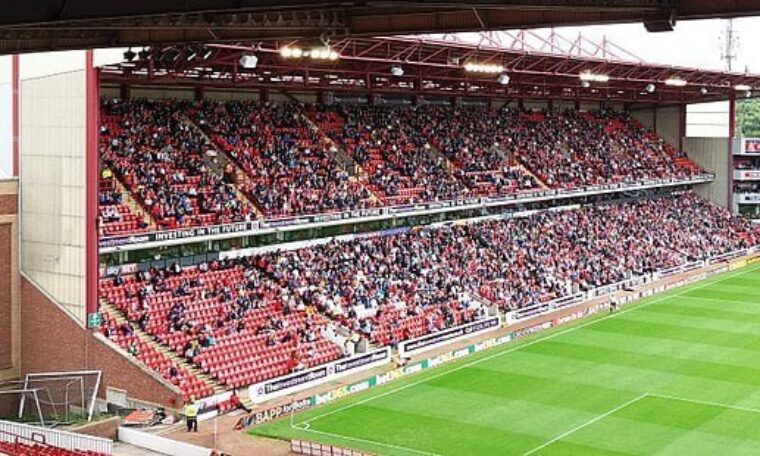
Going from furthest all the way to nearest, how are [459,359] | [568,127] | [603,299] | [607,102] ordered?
[607,102] → [568,127] → [603,299] → [459,359]

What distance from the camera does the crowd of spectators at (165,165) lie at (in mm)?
35531

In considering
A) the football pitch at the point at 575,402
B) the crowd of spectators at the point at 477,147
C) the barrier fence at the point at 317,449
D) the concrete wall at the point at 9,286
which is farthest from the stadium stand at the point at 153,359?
the crowd of spectators at the point at 477,147

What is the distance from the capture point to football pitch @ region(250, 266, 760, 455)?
27062 mm

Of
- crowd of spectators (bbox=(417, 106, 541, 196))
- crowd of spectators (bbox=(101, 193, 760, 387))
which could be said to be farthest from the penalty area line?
crowd of spectators (bbox=(417, 106, 541, 196))

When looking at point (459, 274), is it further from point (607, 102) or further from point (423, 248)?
point (607, 102)

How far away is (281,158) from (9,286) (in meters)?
14.8

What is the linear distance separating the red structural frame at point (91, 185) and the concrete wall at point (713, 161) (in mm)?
57688

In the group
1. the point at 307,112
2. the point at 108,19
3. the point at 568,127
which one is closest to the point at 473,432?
the point at 108,19

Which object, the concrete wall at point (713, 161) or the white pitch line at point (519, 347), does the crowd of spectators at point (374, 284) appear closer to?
the white pitch line at point (519, 347)

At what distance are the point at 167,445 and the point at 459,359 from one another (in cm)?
1386

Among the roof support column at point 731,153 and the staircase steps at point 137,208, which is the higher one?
the roof support column at point 731,153

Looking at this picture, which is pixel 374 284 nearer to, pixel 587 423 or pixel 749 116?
pixel 587 423

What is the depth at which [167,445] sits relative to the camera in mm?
26406

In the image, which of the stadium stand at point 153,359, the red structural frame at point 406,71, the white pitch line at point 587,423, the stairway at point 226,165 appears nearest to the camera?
the white pitch line at point 587,423
